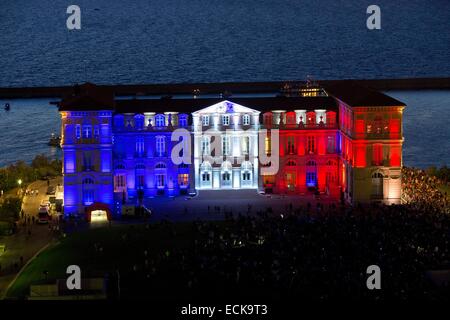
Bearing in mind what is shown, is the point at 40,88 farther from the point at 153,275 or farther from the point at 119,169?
the point at 153,275

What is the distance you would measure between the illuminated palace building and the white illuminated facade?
5 centimetres

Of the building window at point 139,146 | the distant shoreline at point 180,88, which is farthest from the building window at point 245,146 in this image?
the distant shoreline at point 180,88

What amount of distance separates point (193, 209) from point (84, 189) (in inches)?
203

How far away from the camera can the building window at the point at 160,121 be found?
4056cm

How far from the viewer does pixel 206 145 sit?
41219mm


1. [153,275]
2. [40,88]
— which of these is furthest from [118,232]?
[40,88]

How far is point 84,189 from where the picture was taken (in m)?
38.2

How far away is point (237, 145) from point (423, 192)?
30.3ft

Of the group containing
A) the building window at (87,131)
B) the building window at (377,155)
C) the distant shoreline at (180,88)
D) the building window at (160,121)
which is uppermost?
the distant shoreline at (180,88)

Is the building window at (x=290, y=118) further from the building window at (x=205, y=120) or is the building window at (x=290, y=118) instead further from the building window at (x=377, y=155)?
the building window at (x=377, y=155)

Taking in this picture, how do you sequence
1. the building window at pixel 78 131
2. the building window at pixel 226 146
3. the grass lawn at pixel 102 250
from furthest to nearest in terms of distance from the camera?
the building window at pixel 226 146, the building window at pixel 78 131, the grass lawn at pixel 102 250

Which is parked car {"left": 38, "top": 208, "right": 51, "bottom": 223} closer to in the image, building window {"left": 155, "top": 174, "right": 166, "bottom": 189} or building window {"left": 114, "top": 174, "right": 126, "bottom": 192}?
building window {"left": 114, "top": 174, "right": 126, "bottom": 192}

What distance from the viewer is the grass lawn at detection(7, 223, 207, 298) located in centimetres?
2539

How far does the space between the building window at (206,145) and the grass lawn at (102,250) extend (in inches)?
333
